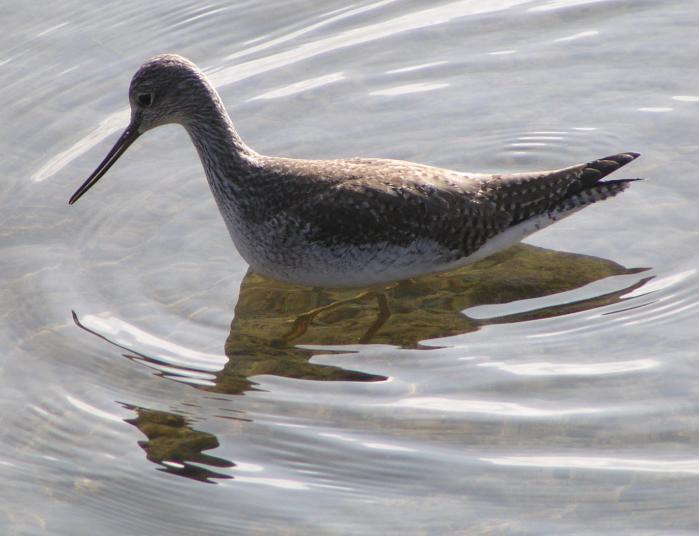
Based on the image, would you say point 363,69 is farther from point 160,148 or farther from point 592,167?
point 592,167

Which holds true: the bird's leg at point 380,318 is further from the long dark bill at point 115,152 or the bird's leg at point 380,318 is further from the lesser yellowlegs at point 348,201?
the long dark bill at point 115,152

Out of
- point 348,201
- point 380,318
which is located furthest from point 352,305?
point 348,201

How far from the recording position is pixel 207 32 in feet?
45.6

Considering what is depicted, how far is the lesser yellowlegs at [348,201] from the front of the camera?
9820 millimetres

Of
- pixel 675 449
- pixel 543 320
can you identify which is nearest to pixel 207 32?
pixel 543 320

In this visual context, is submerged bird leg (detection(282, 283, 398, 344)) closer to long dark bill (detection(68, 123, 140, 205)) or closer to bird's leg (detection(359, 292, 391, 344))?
bird's leg (detection(359, 292, 391, 344))

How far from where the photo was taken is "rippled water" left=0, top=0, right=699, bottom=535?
798cm

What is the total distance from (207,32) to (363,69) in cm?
201

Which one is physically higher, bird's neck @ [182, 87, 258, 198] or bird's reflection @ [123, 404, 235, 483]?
bird's neck @ [182, 87, 258, 198]

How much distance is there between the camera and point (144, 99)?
10344 mm

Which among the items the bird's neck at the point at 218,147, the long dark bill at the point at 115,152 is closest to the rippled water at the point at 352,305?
the long dark bill at the point at 115,152

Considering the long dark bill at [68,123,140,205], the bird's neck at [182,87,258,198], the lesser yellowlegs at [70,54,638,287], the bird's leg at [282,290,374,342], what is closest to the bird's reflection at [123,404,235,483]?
the bird's leg at [282,290,374,342]

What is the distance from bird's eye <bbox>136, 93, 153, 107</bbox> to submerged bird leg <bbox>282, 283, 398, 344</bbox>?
2.28 meters

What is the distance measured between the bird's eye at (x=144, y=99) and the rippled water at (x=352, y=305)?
1311 mm
